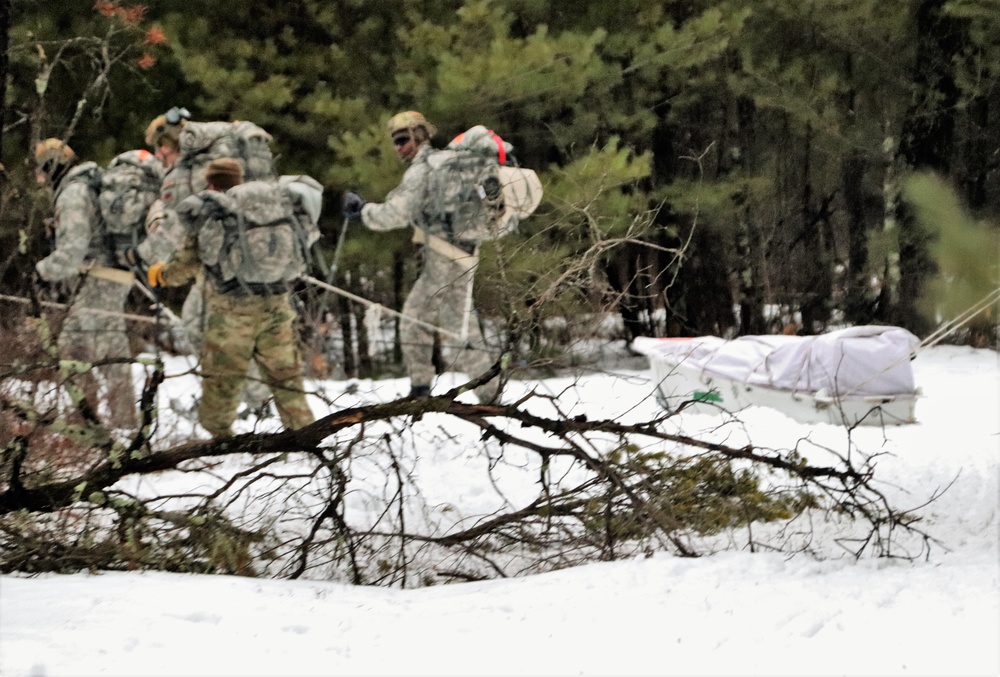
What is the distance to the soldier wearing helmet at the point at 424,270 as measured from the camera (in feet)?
16.6

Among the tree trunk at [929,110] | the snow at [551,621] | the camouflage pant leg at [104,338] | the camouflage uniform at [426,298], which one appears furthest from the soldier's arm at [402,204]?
the tree trunk at [929,110]

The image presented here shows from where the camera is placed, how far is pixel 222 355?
14.9 feet

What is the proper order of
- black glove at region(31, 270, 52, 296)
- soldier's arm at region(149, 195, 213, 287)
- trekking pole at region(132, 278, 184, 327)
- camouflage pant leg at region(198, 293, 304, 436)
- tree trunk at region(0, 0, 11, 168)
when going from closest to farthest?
tree trunk at region(0, 0, 11, 168) < soldier's arm at region(149, 195, 213, 287) < camouflage pant leg at region(198, 293, 304, 436) < trekking pole at region(132, 278, 184, 327) < black glove at region(31, 270, 52, 296)

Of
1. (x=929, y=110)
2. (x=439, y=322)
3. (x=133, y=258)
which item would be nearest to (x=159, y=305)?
(x=133, y=258)

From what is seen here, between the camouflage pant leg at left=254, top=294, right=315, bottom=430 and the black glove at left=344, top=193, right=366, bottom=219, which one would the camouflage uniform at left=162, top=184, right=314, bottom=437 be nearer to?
the camouflage pant leg at left=254, top=294, right=315, bottom=430

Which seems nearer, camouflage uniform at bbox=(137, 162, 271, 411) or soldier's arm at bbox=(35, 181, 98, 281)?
camouflage uniform at bbox=(137, 162, 271, 411)

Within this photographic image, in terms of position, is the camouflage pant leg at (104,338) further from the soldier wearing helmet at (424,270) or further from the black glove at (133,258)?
the soldier wearing helmet at (424,270)

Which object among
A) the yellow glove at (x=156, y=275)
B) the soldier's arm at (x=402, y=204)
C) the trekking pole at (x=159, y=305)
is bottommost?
the trekking pole at (x=159, y=305)

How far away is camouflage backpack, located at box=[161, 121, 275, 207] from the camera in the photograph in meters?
4.78

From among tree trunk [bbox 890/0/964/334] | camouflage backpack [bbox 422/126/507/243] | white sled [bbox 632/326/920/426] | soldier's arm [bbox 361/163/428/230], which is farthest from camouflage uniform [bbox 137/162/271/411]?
tree trunk [bbox 890/0/964/334]

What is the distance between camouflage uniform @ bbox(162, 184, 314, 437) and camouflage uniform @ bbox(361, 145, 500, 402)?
2.00 ft

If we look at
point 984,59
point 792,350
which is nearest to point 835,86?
point 984,59

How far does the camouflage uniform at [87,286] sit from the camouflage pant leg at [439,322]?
4.38 feet

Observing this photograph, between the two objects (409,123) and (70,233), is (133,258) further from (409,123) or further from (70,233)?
(409,123)
